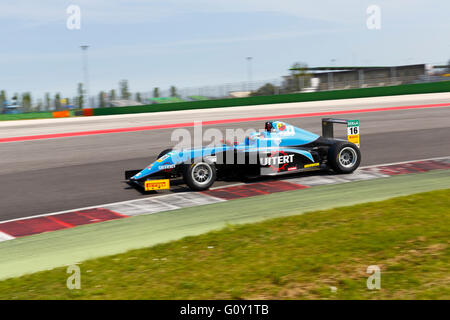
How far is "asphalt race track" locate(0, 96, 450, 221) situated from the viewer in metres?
9.94

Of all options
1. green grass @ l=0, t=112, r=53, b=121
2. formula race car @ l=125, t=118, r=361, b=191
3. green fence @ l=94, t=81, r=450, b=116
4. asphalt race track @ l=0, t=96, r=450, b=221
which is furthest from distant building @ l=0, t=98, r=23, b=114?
formula race car @ l=125, t=118, r=361, b=191

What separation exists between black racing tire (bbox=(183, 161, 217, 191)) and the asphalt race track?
2.64 ft

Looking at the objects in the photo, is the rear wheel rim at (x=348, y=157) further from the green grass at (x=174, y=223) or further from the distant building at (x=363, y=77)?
the distant building at (x=363, y=77)

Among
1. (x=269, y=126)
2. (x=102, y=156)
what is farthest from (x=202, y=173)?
(x=102, y=156)

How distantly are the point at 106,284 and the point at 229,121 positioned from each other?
828 inches

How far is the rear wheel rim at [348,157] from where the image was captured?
10.6 meters

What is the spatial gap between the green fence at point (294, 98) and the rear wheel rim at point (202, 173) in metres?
28.3

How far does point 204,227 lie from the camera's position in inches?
290

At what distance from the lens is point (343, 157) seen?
35.0 ft

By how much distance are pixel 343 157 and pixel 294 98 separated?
27.2 m

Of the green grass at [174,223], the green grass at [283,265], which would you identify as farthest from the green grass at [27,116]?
the green grass at [283,265]

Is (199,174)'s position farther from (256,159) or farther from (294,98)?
(294,98)

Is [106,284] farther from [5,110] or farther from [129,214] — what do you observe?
[5,110]

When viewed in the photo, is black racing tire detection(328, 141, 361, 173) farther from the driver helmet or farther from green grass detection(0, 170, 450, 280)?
the driver helmet
